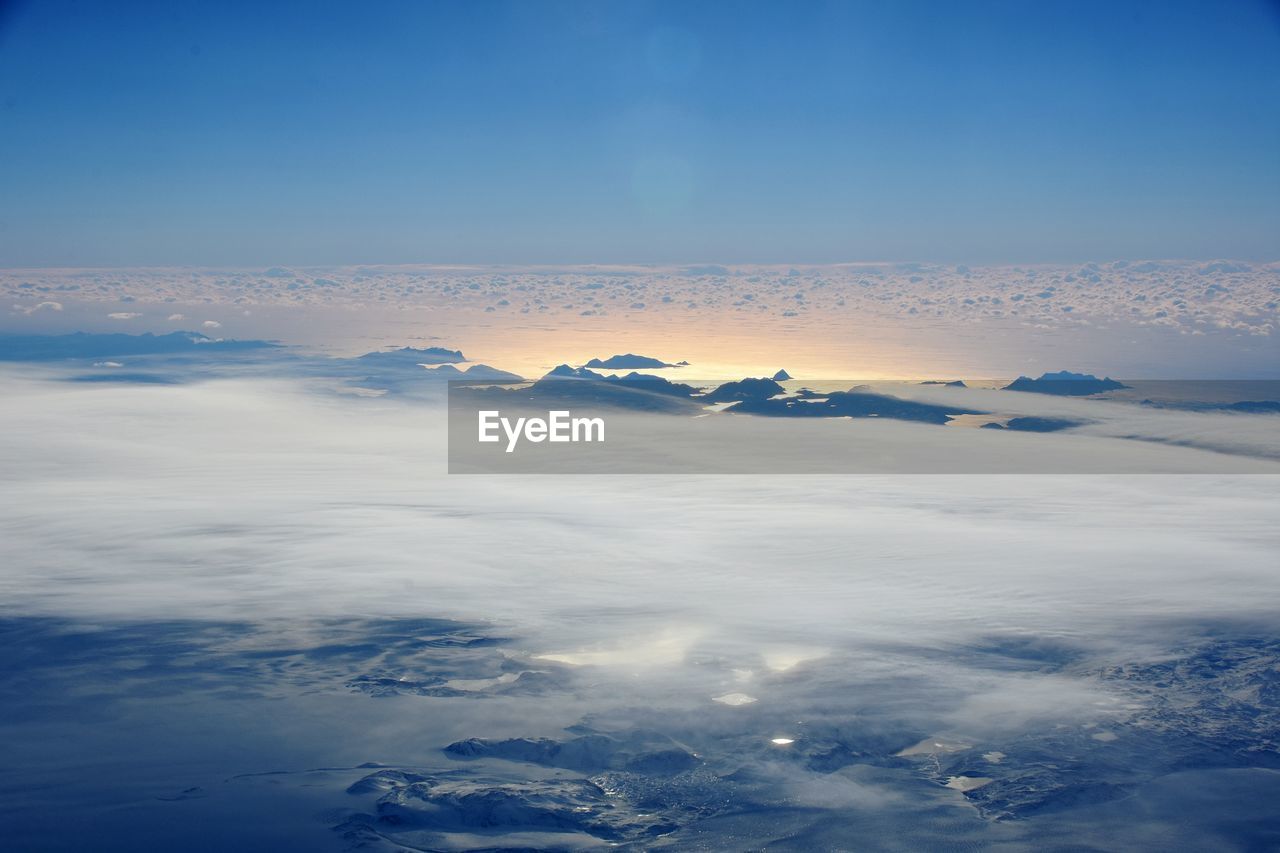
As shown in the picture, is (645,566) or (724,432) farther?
(724,432)

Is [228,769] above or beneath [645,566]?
above

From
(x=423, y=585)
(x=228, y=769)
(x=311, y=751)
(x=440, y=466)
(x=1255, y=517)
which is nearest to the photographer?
(x=228, y=769)

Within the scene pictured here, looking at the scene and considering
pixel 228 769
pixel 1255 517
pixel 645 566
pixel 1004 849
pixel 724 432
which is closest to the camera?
pixel 1004 849

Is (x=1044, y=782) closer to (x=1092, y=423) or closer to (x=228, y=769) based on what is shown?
(x=228, y=769)

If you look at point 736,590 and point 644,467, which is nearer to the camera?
point 736,590

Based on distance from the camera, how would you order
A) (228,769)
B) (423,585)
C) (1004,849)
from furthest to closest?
(423,585) → (228,769) → (1004,849)

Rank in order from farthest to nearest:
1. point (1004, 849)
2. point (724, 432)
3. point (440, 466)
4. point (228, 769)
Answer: point (724, 432), point (440, 466), point (228, 769), point (1004, 849)

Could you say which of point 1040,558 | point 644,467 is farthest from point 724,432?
point 1040,558

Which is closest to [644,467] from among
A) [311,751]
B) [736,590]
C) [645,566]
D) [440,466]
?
[440,466]

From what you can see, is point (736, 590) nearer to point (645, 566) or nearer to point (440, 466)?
point (645, 566)
